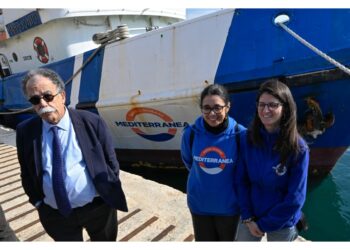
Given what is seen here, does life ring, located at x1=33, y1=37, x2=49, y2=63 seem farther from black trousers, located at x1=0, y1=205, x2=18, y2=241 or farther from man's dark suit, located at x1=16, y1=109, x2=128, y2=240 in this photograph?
man's dark suit, located at x1=16, y1=109, x2=128, y2=240

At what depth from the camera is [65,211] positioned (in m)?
1.54

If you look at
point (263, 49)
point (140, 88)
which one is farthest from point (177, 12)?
point (263, 49)

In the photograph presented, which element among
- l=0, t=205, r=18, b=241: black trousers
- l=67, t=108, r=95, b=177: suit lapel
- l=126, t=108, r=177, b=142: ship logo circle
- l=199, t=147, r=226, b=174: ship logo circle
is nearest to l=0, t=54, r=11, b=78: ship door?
l=126, t=108, r=177, b=142: ship logo circle

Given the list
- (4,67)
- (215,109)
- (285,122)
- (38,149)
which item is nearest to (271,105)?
(285,122)

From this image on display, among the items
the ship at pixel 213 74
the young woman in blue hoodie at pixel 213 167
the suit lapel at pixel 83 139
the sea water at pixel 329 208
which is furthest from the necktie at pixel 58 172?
the sea water at pixel 329 208

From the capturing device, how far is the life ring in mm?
5562

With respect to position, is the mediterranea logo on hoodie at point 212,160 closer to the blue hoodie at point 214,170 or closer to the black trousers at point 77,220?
the blue hoodie at point 214,170

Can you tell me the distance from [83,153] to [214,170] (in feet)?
2.27

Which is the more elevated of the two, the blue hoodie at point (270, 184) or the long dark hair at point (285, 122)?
the long dark hair at point (285, 122)

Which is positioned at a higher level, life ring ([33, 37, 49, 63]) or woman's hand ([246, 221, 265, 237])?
life ring ([33, 37, 49, 63])

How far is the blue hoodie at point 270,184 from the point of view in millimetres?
1426

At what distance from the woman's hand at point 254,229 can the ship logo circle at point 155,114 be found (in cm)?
231

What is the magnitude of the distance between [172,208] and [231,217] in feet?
3.82

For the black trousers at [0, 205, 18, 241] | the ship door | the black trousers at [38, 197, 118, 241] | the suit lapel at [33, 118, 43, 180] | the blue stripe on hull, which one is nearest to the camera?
the suit lapel at [33, 118, 43, 180]
